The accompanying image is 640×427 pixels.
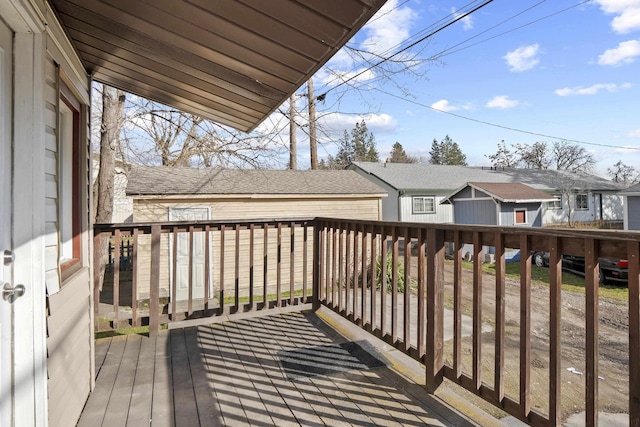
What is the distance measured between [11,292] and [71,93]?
1.33 metres

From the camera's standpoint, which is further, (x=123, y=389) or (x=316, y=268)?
(x=316, y=268)

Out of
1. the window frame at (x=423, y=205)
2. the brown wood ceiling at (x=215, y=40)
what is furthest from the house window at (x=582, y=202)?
the brown wood ceiling at (x=215, y=40)

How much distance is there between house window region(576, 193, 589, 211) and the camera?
59.9ft

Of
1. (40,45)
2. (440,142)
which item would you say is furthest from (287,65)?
(440,142)

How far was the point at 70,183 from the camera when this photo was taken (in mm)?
2174

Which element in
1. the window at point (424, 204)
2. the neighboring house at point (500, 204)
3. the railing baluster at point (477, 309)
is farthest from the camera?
the window at point (424, 204)

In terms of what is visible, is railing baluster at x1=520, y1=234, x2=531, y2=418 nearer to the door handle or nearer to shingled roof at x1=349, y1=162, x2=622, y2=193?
the door handle

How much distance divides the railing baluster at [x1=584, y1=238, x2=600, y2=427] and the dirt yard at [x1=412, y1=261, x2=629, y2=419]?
0.53 m

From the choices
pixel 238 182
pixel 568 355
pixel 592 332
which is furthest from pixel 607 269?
pixel 592 332

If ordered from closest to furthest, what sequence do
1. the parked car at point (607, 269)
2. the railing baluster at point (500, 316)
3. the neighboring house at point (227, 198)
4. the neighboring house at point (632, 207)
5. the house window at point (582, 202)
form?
the railing baluster at point (500, 316), the neighboring house at point (227, 198), the parked car at point (607, 269), the neighboring house at point (632, 207), the house window at point (582, 202)

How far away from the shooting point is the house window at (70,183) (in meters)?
2.07

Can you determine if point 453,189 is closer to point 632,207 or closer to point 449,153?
point 632,207

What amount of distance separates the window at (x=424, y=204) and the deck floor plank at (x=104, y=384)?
50.6 feet

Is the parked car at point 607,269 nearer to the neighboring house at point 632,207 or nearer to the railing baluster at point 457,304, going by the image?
the neighboring house at point 632,207
